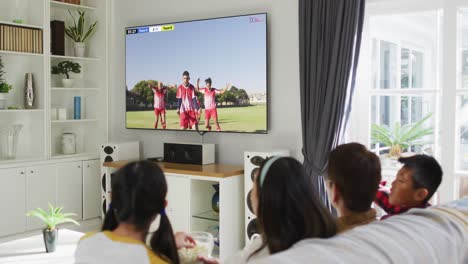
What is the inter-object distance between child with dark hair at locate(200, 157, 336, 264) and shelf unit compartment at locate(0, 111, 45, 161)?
14.5 ft

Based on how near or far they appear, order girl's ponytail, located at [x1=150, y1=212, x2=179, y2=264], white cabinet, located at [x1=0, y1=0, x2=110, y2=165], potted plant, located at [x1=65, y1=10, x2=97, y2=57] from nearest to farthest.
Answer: girl's ponytail, located at [x1=150, y1=212, x2=179, y2=264] → white cabinet, located at [x1=0, y1=0, x2=110, y2=165] → potted plant, located at [x1=65, y1=10, x2=97, y2=57]

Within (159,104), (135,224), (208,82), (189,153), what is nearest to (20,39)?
(159,104)

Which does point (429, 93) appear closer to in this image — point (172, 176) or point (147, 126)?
point (172, 176)

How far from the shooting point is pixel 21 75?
222 inches

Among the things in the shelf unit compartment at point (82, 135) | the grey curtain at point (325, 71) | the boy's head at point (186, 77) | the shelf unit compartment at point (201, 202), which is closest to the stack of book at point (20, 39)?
the shelf unit compartment at point (82, 135)

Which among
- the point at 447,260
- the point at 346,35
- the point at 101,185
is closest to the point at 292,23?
the point at 346,35

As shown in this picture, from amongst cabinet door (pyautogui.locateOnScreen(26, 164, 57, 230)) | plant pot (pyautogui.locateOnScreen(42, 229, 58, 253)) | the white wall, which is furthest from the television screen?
plant pot (pyautogui.locateOnScreen(42, 229, 58, 253))

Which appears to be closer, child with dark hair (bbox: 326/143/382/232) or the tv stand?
child with dark hair (bbox: 326/143/382/232)

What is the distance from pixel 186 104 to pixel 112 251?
3.70 meters

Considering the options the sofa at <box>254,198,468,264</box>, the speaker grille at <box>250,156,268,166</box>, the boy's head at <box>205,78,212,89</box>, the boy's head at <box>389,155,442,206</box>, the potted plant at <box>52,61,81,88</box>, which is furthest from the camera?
the potted plant at <box>52,61,81,88</box>

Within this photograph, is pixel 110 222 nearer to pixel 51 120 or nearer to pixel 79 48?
pixel 51 120

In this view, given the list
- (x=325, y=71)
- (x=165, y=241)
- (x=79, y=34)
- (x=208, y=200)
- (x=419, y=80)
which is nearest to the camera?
(x=165, y=241)

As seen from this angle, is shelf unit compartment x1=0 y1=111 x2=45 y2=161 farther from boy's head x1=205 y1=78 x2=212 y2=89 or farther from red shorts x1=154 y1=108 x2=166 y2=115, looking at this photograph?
boy's head x1=205 y1=78 x2=212 y2=89

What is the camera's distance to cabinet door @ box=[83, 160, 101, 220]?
19.0 feet
